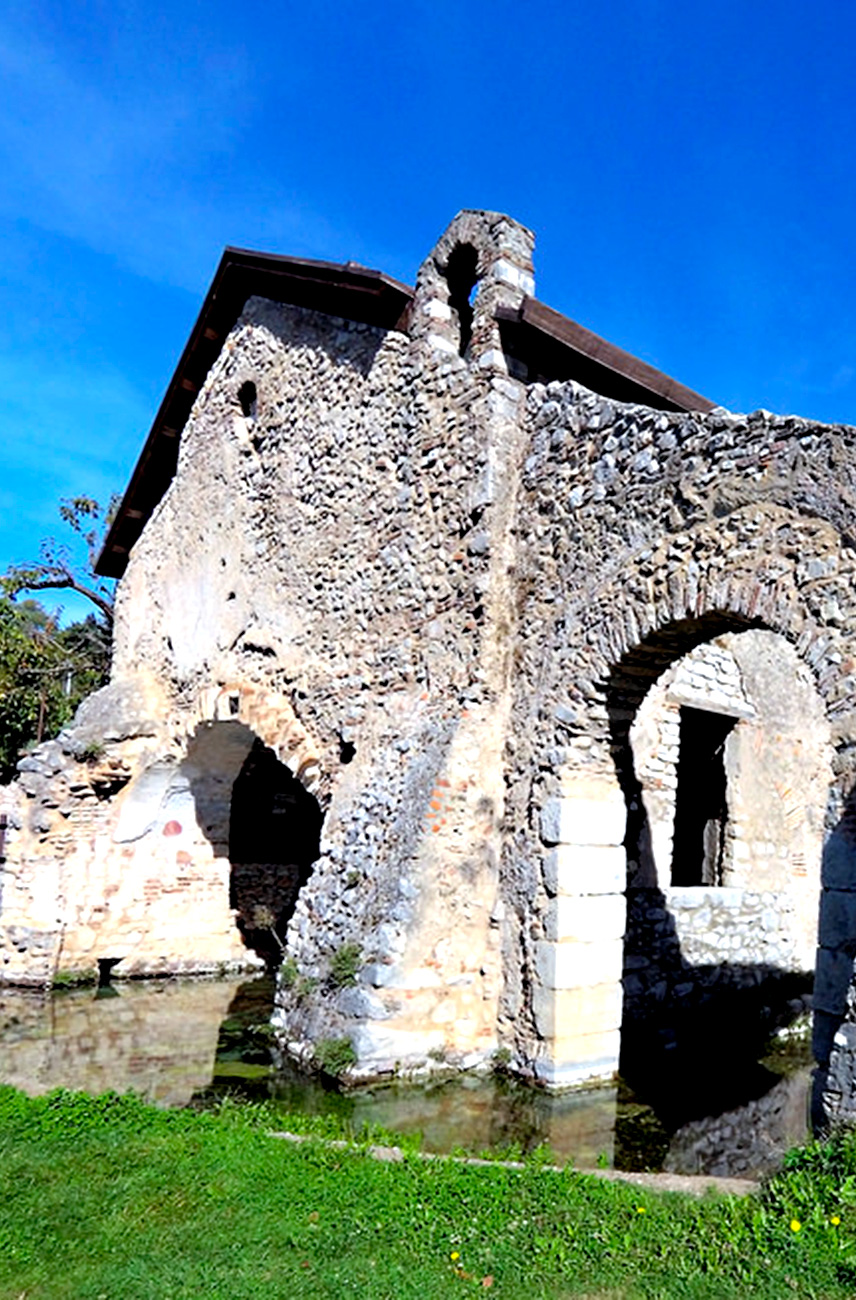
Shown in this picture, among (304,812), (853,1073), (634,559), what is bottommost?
(853,1073)

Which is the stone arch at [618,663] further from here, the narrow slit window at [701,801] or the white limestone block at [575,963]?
the narrow slit window at [701,801]

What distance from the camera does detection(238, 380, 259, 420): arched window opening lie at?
10023 mm

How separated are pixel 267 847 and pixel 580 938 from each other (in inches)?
236

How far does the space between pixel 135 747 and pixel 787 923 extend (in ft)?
21.9

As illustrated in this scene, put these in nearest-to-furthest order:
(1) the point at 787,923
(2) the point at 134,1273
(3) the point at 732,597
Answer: (2) the point at 134,1273 → (3) the point at 732,597 → (1) the point at 787,923

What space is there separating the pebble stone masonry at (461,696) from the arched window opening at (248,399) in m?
0.04

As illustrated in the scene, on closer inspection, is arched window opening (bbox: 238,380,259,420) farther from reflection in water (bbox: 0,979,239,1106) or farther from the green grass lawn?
the green grass lawn

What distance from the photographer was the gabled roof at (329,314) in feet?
22.6

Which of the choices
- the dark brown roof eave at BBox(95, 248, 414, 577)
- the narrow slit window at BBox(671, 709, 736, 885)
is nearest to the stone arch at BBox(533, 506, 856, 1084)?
the narrow slit window at BBox(671, 709, 736, 885)

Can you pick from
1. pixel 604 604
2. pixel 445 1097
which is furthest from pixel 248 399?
pixel 445 1097

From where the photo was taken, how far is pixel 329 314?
351 inches

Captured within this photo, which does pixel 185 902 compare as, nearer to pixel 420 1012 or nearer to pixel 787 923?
pixel 420 1012

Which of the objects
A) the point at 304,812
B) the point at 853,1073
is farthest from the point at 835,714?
the point at 304,812

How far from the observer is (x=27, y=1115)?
4.34 metres
